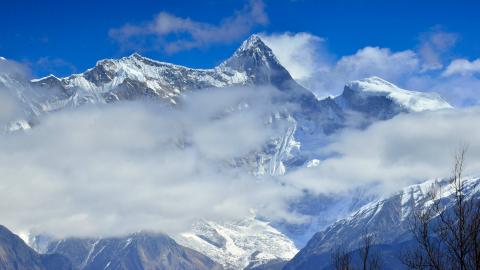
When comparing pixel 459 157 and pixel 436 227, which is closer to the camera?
pixel 459 157

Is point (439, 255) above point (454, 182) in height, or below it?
below

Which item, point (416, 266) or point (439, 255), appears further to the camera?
point (439, 255)

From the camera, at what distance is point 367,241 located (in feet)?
215

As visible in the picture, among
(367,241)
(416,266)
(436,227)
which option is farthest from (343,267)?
(416,266)

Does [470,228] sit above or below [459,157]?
below

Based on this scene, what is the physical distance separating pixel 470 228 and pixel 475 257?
2.08 m

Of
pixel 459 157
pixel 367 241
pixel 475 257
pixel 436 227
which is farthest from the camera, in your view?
pixel 367 241

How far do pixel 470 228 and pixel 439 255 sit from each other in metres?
4.74

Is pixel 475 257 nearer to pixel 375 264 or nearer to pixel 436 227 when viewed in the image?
pixel 436 227

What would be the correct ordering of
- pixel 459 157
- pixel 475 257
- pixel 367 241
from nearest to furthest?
pixel 475 257 → pixel 459 157 → pixel 367 241

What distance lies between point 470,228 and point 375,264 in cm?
2363

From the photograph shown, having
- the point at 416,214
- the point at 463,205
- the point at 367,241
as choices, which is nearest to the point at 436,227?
the point at 416,214

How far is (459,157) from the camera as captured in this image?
48281 mm

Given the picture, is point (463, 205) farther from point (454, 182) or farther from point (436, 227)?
point (436, 227)
